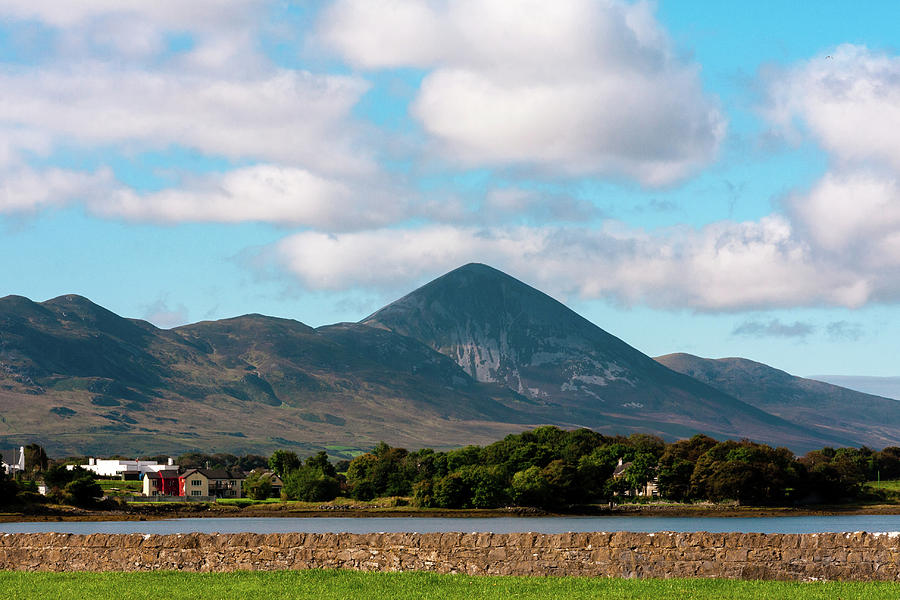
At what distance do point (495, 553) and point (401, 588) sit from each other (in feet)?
9.23

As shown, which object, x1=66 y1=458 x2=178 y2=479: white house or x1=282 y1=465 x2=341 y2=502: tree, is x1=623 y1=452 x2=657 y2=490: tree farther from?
x1=66 y1=458 x2=178 y2=479: white house

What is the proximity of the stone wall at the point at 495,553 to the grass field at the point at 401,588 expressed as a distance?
2.52 ft

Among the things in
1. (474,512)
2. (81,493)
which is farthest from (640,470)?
(81,493)

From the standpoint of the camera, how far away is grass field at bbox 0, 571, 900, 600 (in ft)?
56.5

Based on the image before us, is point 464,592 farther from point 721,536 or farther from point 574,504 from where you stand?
point 574,504

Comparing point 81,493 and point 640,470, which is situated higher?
point 640,470

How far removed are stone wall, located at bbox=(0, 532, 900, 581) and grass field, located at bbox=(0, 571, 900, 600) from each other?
0.77m

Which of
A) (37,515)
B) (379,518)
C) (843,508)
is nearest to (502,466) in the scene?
(379,518)

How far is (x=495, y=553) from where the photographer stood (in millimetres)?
20766

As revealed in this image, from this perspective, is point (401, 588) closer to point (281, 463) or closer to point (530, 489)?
point (530, 489)

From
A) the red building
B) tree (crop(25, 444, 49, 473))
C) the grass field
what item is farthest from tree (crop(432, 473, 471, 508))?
the grass field

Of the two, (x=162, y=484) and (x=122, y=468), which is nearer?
(x=162, y=484)

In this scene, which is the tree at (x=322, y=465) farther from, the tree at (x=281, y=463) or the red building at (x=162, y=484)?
the red building at (x=162, y=484)

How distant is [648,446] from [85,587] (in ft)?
357
